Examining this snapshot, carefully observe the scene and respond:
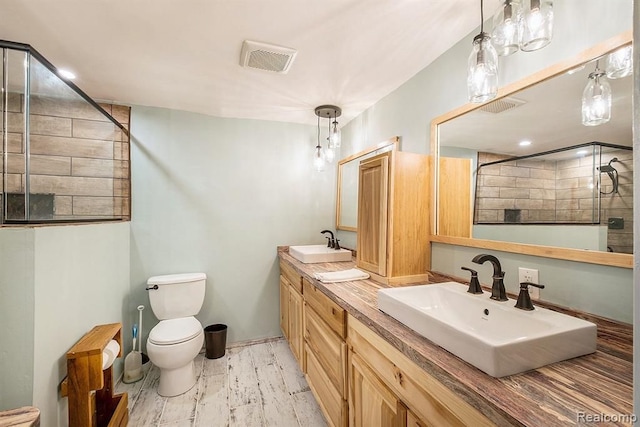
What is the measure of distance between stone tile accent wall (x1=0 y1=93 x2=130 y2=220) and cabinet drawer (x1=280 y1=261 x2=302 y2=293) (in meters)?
1.47

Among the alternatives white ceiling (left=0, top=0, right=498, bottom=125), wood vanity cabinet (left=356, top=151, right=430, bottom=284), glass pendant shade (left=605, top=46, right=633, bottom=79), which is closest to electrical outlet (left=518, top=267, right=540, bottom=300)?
wood vanity cabinet (left=356, top=151, right=430, bottom=284)

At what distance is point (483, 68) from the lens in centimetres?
95

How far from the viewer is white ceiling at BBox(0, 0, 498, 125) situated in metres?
1.29

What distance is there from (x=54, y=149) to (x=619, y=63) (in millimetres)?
2699

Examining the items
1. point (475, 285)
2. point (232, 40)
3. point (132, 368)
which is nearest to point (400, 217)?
point (475, 285)

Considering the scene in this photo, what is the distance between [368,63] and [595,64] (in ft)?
3.65

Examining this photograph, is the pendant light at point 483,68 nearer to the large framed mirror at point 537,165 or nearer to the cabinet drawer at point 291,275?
the large framed mirror at point 537,165

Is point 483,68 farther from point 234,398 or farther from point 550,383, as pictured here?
point 234,398

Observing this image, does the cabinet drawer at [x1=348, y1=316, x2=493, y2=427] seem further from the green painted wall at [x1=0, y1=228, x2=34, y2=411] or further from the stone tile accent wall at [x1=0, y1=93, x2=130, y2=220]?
the stone tile accent wall at [x1=0, y1=93, x2=130, y2=220]

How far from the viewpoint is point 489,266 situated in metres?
1.33

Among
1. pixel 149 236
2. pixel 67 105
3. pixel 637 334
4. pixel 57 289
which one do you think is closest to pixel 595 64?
pixel 637 334

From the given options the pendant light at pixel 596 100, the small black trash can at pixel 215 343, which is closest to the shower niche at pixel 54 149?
the small black trash can at pixel 215 343

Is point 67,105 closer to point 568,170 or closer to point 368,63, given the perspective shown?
point 368,63

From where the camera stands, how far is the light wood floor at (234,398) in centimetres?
175
